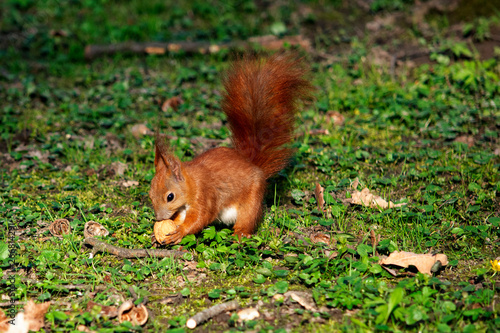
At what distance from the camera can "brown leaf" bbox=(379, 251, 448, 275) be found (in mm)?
2588

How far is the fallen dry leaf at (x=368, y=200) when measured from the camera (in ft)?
10.3

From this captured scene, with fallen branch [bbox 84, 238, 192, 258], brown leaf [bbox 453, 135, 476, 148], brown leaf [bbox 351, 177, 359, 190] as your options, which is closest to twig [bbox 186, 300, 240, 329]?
fallen branch [bbox 84, 238, 192, 258]

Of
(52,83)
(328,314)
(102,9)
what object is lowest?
(328,314)

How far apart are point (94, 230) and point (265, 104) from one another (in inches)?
46.8

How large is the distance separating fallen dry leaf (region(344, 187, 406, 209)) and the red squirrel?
0.49 meters

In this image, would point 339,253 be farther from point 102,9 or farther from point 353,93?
point 102,9

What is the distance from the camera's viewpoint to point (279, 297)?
8.05 ft

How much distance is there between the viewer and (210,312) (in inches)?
92.4

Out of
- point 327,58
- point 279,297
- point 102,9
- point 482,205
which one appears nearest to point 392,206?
point 482,205

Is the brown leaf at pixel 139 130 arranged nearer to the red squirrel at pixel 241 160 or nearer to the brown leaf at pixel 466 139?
the red squirrel at pixel 241 160

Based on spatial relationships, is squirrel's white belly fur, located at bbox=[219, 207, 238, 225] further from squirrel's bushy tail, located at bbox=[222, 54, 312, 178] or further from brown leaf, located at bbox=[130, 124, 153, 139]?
brown leaf, located at bbox=[130, 124, 153, 139]

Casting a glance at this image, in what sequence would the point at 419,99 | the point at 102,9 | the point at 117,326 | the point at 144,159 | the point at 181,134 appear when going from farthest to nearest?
the point at 102,9
the point at 419,99
the point at 181,134
the point at 144,159
the point at 117,326

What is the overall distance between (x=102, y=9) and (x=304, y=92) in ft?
14.9

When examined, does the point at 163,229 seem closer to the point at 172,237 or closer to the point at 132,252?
the point at 172,237
